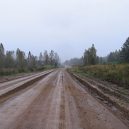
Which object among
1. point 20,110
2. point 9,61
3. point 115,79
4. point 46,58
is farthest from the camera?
point 46,58

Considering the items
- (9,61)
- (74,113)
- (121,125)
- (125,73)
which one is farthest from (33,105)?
(9,61)

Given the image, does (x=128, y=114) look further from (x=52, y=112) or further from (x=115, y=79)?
(x=115, y=79)

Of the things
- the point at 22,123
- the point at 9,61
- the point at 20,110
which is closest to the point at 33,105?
the point at 20,110

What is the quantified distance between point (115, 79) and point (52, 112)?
21597 mm

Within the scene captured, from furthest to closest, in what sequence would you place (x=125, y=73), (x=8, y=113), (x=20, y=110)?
(x=125, y=73)
(x=20, y=110)
(x=8, y=113)

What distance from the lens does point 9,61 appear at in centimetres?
13950

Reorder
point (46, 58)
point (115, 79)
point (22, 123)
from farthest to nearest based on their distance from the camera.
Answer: point (46, 58)
point (115, 79)
point (22, 123)

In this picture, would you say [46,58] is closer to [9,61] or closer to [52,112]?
[9,61]

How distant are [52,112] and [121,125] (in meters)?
2.47

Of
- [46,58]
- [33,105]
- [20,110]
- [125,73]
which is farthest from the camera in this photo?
[46,58]

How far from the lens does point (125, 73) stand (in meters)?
28.9

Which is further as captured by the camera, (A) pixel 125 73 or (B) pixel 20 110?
(A) pixel 125 73

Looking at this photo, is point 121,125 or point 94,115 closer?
point 121,125

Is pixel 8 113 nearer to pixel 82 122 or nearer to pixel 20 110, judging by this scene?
pixel 20 110
